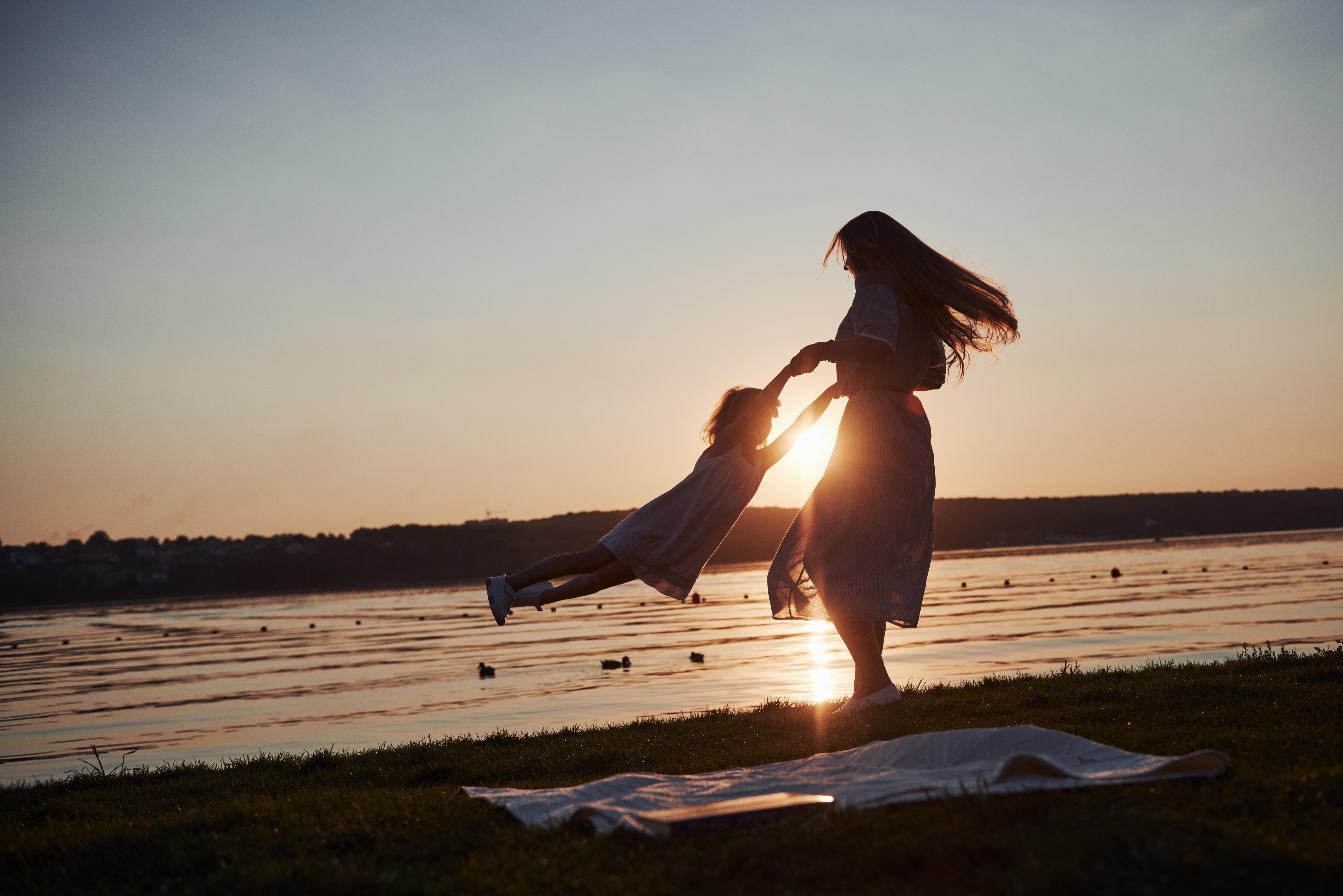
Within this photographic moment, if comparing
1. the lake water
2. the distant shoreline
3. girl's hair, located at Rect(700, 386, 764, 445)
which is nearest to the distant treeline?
the distant shoreline

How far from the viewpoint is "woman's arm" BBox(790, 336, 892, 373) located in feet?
20.0

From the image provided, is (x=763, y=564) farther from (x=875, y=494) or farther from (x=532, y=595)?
(x=532, y=595)

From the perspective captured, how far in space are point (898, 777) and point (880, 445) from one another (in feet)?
9.73

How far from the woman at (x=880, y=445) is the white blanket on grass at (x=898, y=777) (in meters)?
1.78

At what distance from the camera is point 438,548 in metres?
104

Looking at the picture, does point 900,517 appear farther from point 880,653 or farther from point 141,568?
point 141,568

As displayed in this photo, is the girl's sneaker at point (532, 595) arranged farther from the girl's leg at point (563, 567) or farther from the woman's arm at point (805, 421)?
the woman's arm at point (805, 421)

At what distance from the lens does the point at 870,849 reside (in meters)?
2.92

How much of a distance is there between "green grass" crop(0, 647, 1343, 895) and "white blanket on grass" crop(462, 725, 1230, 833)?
8 cm

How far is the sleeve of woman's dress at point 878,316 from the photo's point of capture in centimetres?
617

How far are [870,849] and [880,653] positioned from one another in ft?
11.9

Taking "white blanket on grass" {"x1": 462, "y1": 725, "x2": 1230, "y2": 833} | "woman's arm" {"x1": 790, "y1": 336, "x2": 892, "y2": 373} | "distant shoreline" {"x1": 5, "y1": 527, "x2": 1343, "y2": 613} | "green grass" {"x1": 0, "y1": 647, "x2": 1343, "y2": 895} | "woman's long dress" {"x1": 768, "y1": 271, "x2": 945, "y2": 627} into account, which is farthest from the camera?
"distant shoreline" {"x1": 5, "y1": 527, "x2": 1343, "y2": 613}

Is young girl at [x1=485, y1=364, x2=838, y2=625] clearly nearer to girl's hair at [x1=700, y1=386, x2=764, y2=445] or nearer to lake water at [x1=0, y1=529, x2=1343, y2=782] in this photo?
girl's hair at [x1=700, y1=386, x2=764, y2=445]

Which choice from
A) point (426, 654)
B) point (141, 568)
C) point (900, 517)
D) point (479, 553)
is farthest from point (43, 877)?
point (141, 568)
